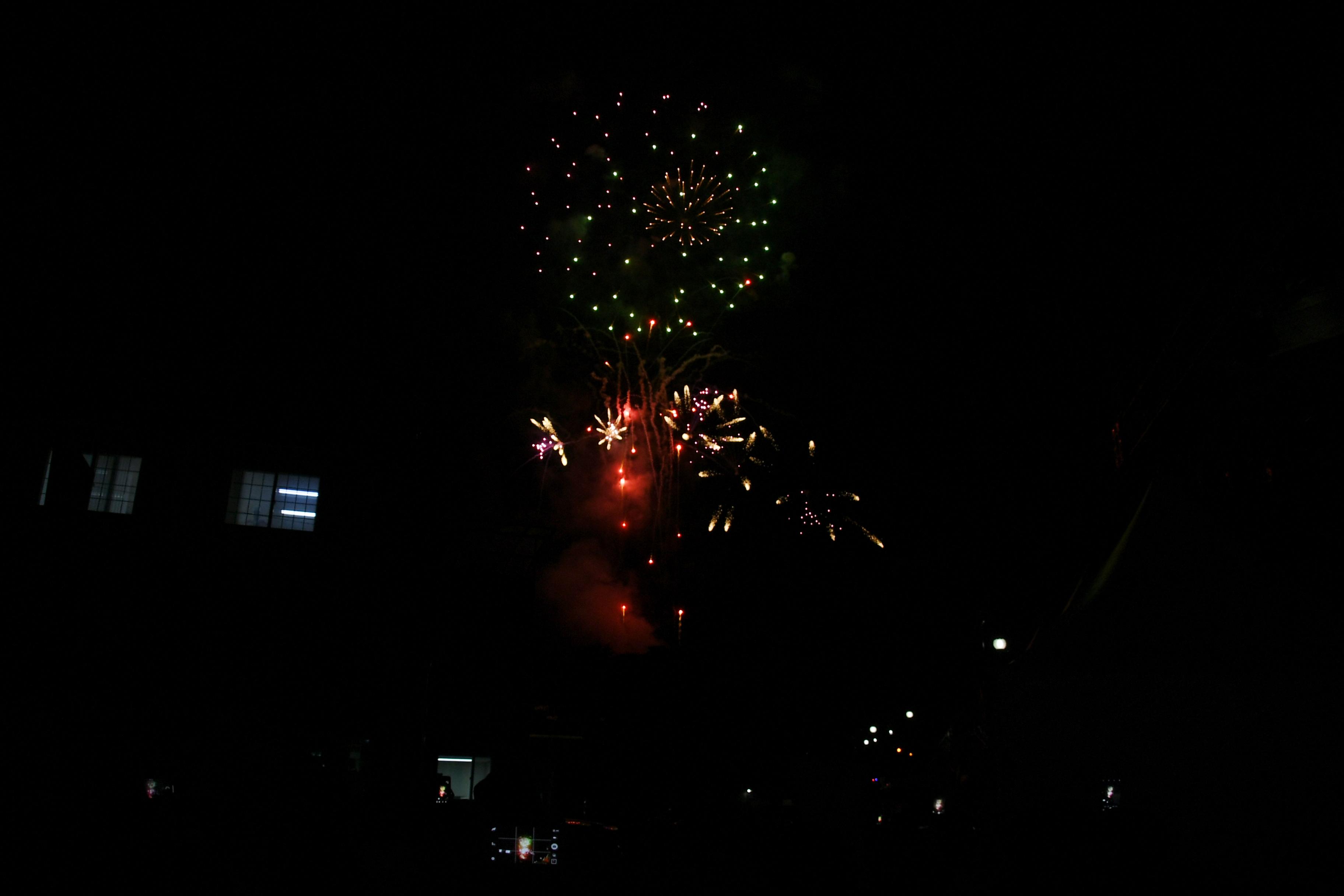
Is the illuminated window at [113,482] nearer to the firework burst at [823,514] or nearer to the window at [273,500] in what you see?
the window at [273,500]

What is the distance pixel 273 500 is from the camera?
46.9 feet

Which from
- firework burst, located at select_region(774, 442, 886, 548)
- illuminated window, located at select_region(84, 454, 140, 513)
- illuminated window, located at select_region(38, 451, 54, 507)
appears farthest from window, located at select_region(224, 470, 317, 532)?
firework burst, located at select_region(774, 442, 886, 548)

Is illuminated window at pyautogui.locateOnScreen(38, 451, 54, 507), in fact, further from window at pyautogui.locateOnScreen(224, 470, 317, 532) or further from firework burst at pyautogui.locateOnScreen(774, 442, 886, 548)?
firework burst at pyautogui.locateOnScreen(774, 442, 886, 548)

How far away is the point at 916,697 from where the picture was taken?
955 inches

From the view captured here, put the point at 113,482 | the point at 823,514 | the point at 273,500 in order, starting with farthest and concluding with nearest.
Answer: the point at 823,514 < the point at 273,500 < the point at 113,482

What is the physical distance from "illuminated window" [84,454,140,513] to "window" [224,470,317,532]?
60.5 inches

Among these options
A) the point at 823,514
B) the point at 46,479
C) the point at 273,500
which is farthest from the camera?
the point at 823,514

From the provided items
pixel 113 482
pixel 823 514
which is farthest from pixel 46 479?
pixel 823 514

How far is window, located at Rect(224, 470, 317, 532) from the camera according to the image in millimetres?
14070

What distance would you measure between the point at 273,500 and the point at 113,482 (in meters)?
2.52

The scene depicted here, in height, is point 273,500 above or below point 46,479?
above

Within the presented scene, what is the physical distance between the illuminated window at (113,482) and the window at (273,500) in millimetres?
1536

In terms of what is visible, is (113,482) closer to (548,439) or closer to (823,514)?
(548,439)

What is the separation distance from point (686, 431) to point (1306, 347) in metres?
9.59
